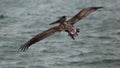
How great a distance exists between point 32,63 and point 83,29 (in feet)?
18.0

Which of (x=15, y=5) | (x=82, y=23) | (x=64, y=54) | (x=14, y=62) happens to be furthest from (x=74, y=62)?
(x=15, y=5)

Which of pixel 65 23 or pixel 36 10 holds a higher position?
pixel 65 23

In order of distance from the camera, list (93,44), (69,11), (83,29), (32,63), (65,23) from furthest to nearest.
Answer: (69,11)
(83,29)
(93,44)
(32,63)
(65,23)

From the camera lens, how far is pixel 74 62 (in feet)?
79.1

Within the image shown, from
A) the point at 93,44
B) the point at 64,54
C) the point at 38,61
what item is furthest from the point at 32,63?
the point at 93,44

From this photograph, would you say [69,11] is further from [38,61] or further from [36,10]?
[38,61]

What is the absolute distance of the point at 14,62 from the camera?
2422 centimetres

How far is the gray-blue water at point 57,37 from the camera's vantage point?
24.2 metres

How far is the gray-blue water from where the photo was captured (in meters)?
24.2

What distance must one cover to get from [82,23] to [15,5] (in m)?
5.78

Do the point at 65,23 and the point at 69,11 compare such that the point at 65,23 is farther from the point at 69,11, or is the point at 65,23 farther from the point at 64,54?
the point at 69,11

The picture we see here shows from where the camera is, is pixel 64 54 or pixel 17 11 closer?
pixel 64 54

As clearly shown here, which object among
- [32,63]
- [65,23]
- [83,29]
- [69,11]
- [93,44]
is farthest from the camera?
[69,11]

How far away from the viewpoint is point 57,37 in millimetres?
27594
